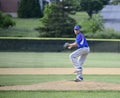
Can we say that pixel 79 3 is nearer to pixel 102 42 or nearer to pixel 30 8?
Result: pixel 30 8

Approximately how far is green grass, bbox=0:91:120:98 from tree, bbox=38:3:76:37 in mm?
36749

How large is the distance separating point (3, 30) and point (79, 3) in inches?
970

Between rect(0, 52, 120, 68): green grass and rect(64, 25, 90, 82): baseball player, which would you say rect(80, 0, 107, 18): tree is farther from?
rect(64, 25, 90, 82): baseball player

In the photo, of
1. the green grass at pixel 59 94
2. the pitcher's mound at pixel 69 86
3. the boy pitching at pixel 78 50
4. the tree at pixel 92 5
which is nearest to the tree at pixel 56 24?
the tree at pixel 92 5

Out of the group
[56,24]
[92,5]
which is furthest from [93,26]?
[92,5]

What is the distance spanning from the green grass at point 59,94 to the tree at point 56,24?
36.7 meters

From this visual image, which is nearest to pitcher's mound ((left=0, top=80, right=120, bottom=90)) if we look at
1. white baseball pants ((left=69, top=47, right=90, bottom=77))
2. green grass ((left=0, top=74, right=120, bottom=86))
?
white baseball pants ((left=69, top=47, right=90, bottom=77))

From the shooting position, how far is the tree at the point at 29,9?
70750mm

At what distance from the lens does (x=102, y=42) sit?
38.2 metres

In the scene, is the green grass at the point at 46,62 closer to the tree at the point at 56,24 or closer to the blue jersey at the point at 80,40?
the blue jersey at the point at 80,40

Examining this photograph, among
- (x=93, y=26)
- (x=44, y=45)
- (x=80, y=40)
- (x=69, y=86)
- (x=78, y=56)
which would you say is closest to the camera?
(x=69, y=86)

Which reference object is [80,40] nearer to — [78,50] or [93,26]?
[78,50]

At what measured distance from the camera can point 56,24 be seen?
51781 millimetres

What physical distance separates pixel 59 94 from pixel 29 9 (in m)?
58.7
